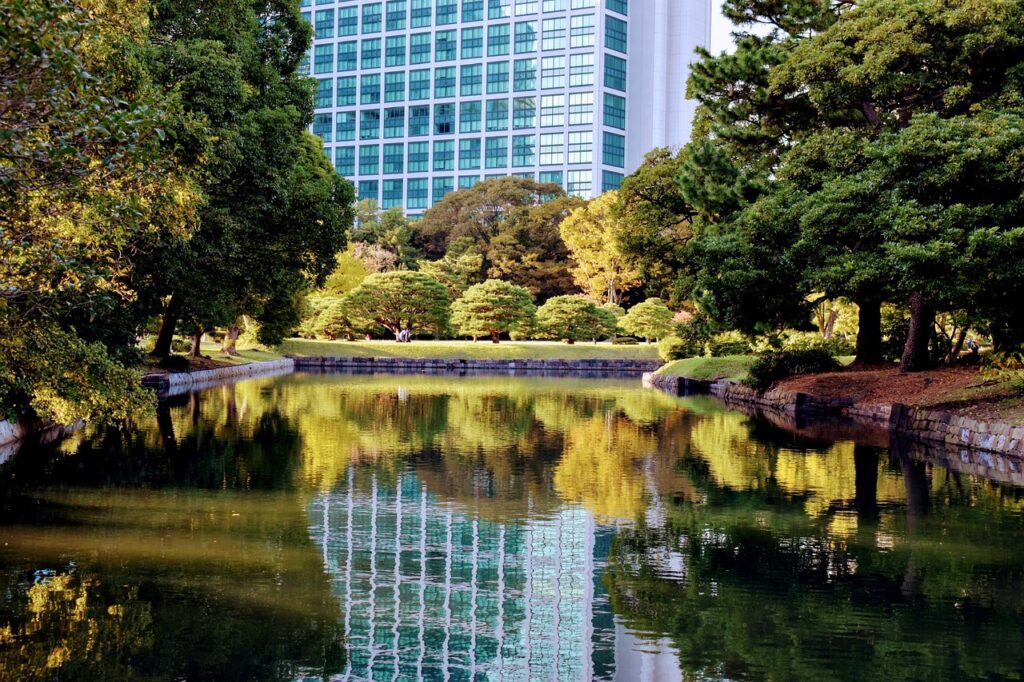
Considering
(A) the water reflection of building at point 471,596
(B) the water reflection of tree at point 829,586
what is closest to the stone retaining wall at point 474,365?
(B) the water reflection of tree at point 829,586

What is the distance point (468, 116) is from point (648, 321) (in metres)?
56.7

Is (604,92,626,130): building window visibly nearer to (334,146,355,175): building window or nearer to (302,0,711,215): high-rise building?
(302,0,711,215): high-rise building

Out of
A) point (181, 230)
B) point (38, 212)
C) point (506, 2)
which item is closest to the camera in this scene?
point (38, 212)

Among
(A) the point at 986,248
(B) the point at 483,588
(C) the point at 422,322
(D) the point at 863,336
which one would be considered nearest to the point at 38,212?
(B) the point at 483,588

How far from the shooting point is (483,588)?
376 inches

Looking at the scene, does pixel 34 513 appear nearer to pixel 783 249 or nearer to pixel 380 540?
pixel 380 540

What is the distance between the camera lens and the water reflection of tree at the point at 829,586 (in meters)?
7.62

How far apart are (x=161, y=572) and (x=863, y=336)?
89.7 ft

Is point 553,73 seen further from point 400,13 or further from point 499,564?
point 499,564

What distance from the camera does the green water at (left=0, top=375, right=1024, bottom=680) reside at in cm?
754

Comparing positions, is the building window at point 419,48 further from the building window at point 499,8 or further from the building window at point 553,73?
the building window at point 553,73

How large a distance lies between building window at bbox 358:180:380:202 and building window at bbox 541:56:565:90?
2183 cm

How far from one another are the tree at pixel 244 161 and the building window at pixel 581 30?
8337 cm

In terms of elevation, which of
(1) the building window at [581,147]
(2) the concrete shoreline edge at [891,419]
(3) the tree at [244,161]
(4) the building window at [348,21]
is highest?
(4) the building window at [348,21]
